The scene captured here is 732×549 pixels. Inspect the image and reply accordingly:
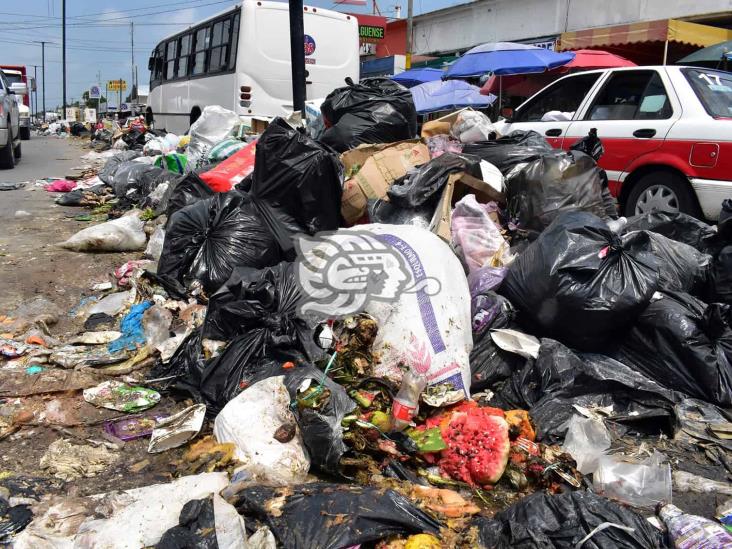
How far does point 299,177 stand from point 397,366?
1.53 metres

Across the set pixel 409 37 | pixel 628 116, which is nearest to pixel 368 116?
pixel 628 116

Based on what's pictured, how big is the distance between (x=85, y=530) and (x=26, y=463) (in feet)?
2.27

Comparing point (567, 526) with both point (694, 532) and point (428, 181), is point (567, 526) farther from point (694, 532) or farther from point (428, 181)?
point (428, 181)

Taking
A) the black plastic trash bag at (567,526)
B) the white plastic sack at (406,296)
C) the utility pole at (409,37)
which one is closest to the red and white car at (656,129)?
the white plastic sack at (406,296)

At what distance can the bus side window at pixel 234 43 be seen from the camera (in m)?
8.66

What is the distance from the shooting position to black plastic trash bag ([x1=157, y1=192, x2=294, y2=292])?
358cm

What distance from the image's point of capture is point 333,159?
12.1 feet

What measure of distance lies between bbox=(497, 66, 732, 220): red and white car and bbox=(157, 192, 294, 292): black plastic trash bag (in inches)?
113

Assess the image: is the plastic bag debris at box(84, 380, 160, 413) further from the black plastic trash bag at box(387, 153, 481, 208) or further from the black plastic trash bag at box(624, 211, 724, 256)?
the black plastic trash bag at box(624, 211, 724, 256)

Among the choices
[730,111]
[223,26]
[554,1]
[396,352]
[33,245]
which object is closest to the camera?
[396,352]

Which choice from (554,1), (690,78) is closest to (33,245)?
(690,78)

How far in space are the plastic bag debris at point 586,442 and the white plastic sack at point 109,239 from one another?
3.92 m

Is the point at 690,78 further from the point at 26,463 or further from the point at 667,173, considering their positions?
the point at 26,463

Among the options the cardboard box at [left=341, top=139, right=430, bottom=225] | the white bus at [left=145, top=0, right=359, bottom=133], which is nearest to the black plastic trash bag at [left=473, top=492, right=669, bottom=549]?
the cardboard box at [left=341, top=139, right=430, bottom=225]
